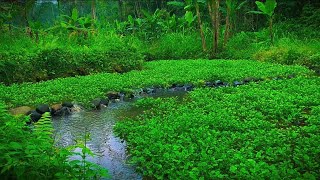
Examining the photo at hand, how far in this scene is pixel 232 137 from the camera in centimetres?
582

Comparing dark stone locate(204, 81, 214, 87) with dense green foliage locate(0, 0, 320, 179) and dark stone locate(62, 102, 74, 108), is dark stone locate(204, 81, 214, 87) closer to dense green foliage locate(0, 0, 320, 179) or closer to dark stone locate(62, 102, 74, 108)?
dense green foliage locate(0, 0, 320, 179)

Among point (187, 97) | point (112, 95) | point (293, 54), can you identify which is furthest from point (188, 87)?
point (293, 54)

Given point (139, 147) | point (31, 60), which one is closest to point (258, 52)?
point (31, 60)

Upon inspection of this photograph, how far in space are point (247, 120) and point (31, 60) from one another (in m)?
8.05

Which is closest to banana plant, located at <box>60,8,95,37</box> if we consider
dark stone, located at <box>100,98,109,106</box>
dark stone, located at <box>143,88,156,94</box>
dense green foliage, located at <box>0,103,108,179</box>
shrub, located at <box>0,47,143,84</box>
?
shrub, located at <box>0,47,143,84</box>

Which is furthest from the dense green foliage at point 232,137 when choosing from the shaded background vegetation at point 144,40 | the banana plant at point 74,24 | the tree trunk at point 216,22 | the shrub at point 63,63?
the tree trunk at point 216,22

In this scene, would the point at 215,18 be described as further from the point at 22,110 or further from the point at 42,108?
the point at 22,110

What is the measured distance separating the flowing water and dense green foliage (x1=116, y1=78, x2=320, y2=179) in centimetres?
25

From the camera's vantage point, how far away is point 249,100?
8617 millimetres

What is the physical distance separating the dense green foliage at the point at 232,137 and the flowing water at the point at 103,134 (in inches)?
9.7

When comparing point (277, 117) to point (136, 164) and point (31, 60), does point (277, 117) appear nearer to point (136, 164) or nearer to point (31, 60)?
point (136, 164)

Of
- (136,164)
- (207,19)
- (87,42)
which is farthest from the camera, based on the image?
(207,19)

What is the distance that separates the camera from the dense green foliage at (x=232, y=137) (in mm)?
4625

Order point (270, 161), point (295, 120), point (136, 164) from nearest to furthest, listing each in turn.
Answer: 1. point (270, 161)
2. point (136, 164)
3. point (295, 120)
